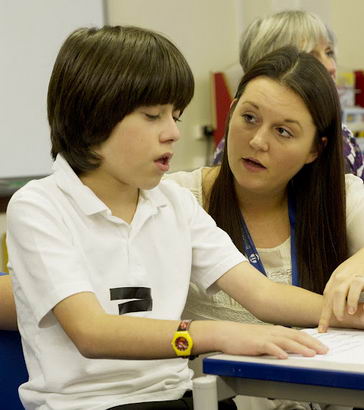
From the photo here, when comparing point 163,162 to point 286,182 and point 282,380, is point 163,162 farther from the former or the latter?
point 286,182

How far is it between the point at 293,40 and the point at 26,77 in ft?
4.21

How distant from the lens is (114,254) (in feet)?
5.04

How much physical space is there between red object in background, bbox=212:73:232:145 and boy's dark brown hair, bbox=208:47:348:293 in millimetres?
2619

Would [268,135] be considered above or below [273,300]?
above

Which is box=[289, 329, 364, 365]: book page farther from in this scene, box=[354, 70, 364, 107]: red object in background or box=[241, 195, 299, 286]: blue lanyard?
box=[354, 70, 364, 107]: red object in background

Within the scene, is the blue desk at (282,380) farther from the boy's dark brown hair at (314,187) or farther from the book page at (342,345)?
the boy's dark brown hair at (314,187)

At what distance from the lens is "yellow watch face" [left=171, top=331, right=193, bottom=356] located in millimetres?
1327

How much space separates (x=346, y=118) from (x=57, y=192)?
3.58 meters

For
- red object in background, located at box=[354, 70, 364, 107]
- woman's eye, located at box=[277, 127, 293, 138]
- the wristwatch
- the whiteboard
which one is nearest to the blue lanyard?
woman's eye, located at box=[277, 127, 293, 138]

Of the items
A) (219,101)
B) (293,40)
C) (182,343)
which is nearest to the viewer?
(182,343)

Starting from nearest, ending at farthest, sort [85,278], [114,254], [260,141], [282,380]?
[282,380] → [85,278] → [114,254] → [260,141]

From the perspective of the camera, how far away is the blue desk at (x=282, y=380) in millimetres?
1134

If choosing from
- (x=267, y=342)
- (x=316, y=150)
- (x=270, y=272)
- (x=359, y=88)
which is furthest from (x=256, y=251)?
(x=359, y=88)

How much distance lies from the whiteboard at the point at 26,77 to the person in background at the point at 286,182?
1.67 metres
